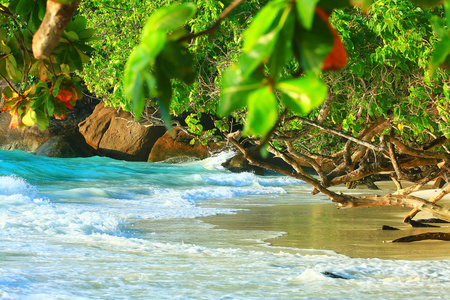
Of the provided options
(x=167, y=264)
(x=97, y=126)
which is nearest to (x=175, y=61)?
(x=167, y=264)

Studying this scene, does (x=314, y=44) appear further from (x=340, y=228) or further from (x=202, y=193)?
(x=202, y=193)

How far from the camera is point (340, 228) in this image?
932 centimetres

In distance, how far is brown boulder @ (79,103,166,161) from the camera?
3011 cm

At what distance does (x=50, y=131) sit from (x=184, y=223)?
22396mm

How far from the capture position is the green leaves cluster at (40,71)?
6.25 feet

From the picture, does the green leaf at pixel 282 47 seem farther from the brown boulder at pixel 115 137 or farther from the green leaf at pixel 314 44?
the brown boulder at pixel 115 137

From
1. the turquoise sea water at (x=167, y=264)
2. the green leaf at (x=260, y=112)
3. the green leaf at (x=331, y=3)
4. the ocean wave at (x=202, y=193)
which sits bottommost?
the ocean wave at (x=202, y=193)

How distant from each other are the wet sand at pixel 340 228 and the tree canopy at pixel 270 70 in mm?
783

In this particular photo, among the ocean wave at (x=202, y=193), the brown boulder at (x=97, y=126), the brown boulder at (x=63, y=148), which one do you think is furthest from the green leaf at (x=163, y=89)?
the brown boulder at (x=97, y=126)

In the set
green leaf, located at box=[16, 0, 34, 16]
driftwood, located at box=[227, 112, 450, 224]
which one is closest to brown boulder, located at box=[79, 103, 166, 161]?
driftwood, located at box=[227, 112, 450, 224]

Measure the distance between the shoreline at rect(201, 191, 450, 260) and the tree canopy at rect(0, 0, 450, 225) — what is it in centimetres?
79

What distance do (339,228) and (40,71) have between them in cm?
795

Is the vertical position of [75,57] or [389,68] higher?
[389,68]

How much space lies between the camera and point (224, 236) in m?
8.50
